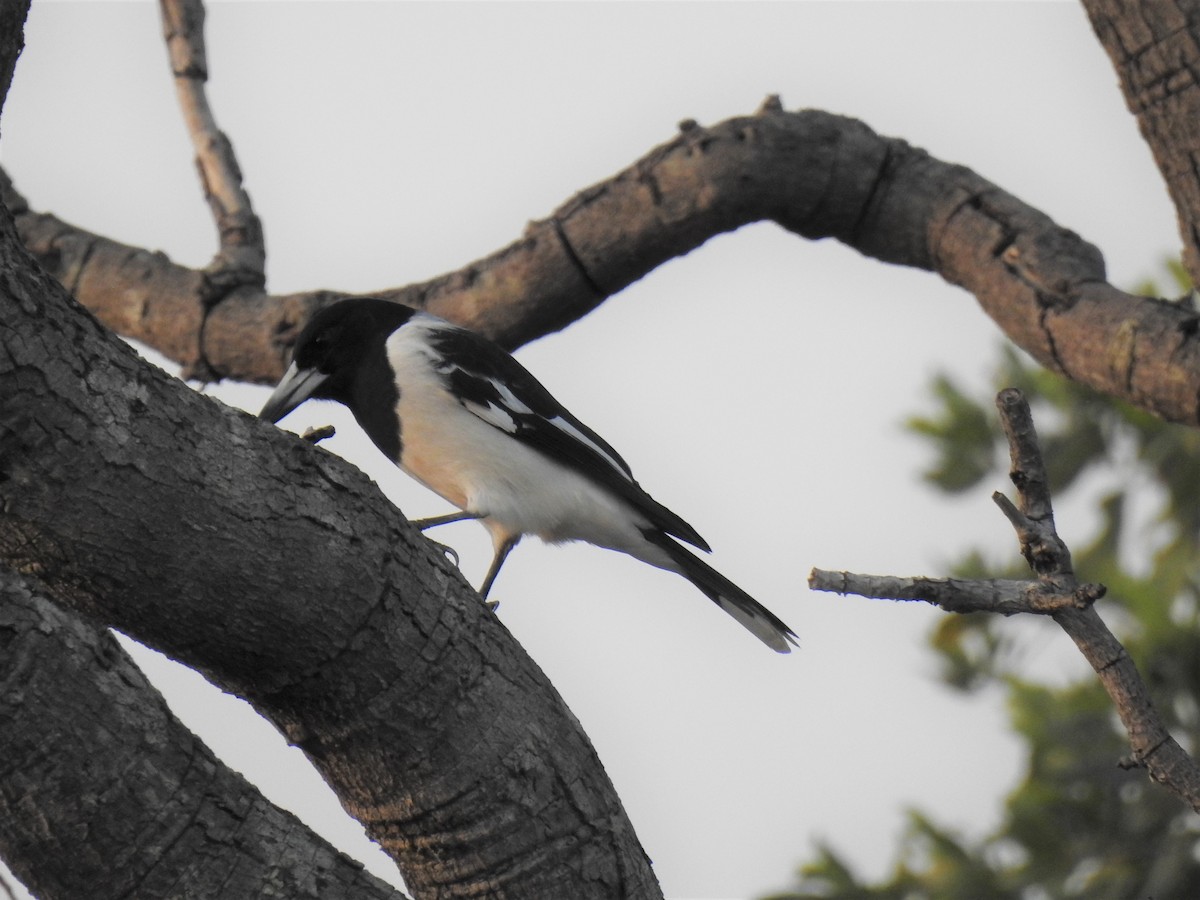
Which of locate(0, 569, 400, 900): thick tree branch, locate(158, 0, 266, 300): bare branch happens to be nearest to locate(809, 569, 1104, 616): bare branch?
locate(0, 569, 400, 900): thick tree branch

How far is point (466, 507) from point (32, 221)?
149 cm

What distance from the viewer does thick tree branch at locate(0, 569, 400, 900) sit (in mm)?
1955

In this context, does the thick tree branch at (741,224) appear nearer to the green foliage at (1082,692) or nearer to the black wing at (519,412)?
the black wing at (519,412)

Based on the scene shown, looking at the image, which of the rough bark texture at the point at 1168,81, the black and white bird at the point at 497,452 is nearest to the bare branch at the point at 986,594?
the rough bark texture at the point at 1168,81

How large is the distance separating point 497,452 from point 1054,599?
2.59m

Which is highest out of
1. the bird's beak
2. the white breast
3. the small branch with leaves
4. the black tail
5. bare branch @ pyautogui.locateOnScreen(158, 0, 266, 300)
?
bare branch @ pyautogui.locateOnScreen(158, 0, 266, 300)

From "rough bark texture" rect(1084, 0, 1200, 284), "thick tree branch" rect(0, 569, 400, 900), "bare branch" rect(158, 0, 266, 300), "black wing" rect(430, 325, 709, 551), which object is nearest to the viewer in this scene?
"thick tree branch" rect(0, 569, 400, 900)

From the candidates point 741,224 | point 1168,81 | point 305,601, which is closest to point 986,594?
point 305,601

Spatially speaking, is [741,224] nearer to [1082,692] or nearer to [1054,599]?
[1054,599]

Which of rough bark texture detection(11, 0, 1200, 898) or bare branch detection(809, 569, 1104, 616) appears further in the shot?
bare branch detection(809, 569, 1104, 616)

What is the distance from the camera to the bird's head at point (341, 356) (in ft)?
15.6

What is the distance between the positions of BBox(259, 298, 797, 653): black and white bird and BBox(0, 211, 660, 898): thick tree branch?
87.4 inches

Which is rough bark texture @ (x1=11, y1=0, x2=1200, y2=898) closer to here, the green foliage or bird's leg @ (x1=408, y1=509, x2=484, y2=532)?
bird's leg @ (x1=408, y1=509, x2=484, y2=532)

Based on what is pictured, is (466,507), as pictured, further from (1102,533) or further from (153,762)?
(1102,533)
